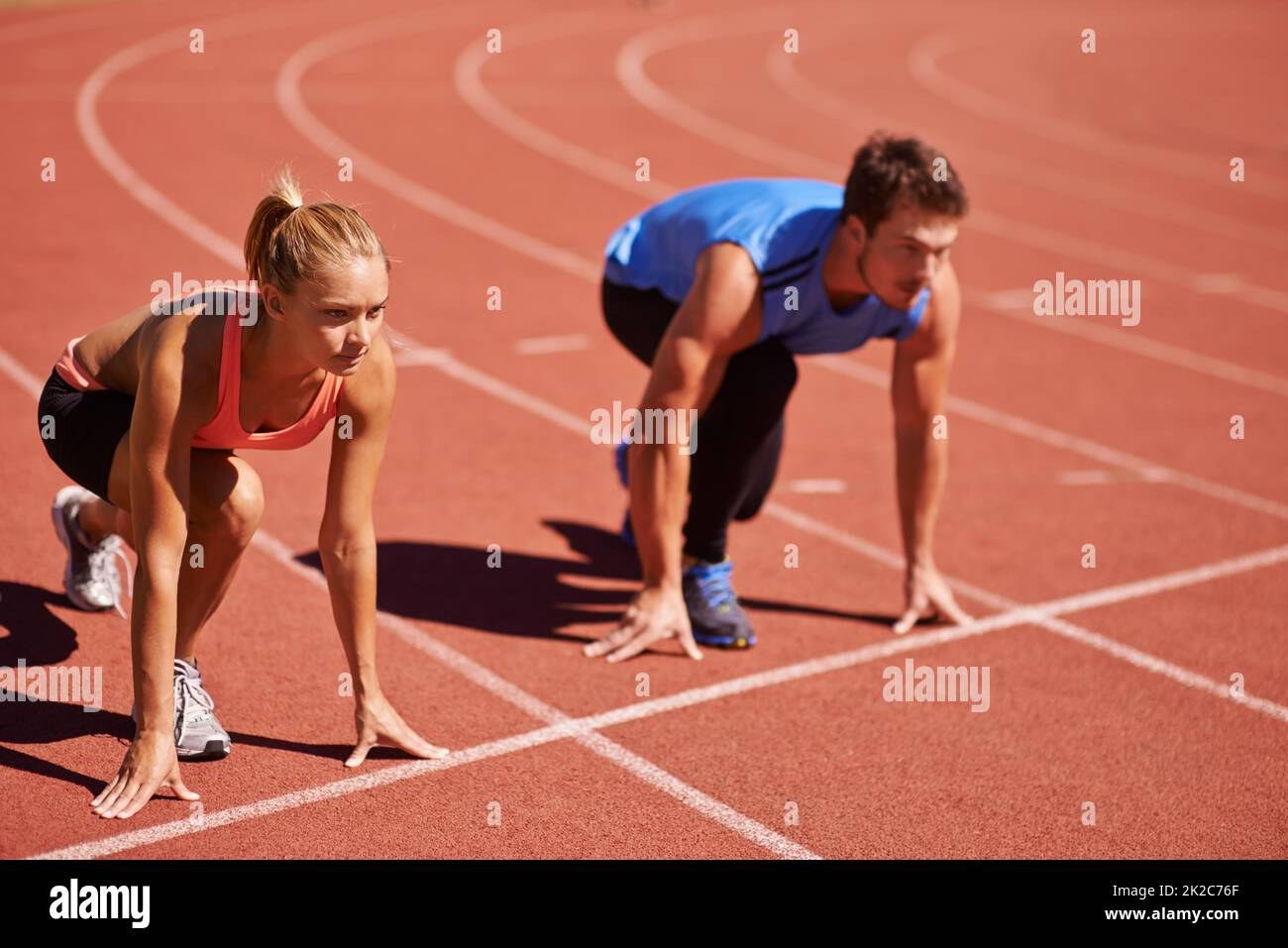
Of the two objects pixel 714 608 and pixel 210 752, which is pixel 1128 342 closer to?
pixel 714 608

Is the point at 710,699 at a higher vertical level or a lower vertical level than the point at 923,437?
lower

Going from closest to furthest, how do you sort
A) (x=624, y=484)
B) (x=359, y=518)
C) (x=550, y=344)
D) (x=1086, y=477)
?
(x=359, y=518) < (x=624, y=484) < (x=1086, y=477) < (x=550, y=344)

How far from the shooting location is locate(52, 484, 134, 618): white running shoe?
4.59 m

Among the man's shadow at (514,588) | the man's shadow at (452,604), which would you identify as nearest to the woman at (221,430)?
the man's shadow at (452,604)

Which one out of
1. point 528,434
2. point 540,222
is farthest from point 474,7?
point 528,434

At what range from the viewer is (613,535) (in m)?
5.99

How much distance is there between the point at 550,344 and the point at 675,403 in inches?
145

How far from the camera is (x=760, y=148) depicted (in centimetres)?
1380

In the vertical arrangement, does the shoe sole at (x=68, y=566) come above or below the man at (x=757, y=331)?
below

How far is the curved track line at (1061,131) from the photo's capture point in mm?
13977

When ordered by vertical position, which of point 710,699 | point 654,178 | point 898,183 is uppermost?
point 654,178

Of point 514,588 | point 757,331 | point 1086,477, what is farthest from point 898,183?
point 1086,477

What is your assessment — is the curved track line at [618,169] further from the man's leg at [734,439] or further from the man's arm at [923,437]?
the man's leg at [734,439]

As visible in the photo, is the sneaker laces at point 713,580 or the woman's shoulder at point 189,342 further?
the sneaker laces at point 713,580
